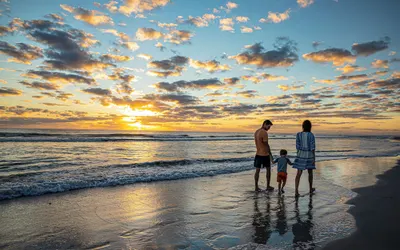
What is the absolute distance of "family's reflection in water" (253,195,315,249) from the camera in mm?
4285

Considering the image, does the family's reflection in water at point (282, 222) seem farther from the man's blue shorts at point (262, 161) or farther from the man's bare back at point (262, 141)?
the man's bare back at point (262, 141)

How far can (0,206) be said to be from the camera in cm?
656

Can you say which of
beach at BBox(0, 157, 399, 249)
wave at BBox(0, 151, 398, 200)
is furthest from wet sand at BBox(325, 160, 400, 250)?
wave at BBox(0, 151, 398, 200)

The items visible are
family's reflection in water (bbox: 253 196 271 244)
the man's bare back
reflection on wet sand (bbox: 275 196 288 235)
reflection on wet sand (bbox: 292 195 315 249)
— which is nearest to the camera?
reflection on wet sand (bbox: 292 195 315 249)

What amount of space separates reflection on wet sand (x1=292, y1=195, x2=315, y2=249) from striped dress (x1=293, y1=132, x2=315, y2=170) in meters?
1.86

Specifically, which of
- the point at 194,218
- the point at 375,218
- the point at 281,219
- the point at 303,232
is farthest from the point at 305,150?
the point at 194,218

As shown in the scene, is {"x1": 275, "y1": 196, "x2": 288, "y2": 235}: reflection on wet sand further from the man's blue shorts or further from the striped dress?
the man's blue shorts

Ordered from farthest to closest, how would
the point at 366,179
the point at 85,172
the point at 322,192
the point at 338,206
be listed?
the point at 85,172 < the point at 366,179 < the point at 322,192 < the point at 338,206

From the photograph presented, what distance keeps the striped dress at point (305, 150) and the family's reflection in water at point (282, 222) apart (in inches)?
42.7

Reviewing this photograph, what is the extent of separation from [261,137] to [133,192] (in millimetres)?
4722

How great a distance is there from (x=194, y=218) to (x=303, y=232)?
2269mm

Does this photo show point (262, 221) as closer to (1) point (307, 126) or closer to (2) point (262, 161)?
(2) point (262, 161)

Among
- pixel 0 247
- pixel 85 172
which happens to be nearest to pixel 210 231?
pixel 0 247

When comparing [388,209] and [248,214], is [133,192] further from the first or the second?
[388,209]
